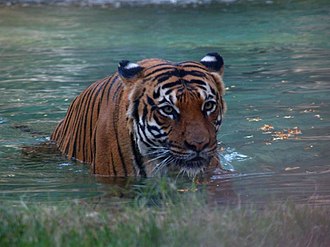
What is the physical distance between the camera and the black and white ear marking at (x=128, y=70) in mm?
6457

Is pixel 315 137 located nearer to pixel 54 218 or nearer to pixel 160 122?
pixel 160 122

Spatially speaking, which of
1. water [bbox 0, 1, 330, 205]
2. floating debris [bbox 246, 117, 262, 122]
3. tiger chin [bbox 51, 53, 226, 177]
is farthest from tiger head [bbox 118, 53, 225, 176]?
floating debris [bbox 246, 117, 262, 122]

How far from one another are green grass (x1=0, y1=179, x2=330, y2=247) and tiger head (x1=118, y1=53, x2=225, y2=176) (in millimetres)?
1068

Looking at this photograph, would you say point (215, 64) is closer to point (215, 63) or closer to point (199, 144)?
point (215, 63)

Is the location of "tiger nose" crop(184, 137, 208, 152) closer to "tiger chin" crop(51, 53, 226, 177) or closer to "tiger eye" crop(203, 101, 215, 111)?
"tiger chin" crop(51, 53, 226, 177)

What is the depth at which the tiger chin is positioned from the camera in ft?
20.2

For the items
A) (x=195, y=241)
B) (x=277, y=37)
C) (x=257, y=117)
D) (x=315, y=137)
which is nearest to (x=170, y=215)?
(x=195, y=241)

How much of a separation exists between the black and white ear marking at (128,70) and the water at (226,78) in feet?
2.29

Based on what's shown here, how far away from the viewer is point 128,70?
6.48m

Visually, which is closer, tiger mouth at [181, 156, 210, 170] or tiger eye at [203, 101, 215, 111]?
tiger mouth at [181, 156, 210, 170]

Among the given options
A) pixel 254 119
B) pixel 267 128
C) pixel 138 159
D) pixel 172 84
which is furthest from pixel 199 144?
pixel 254 119

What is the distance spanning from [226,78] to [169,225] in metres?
6.91

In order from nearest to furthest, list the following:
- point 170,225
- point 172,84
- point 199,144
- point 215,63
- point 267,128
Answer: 1. point 170,225
2. point 199,144
3. point 172,84
4. point 215,63
5. point 267,128

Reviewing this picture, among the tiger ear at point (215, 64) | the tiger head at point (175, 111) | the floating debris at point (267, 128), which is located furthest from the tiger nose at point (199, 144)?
the floating debris at point (267, 128)
